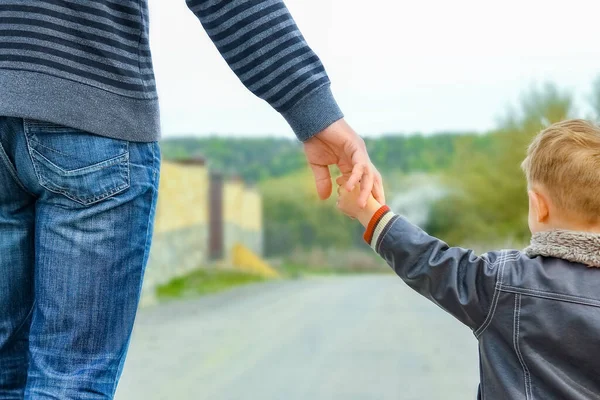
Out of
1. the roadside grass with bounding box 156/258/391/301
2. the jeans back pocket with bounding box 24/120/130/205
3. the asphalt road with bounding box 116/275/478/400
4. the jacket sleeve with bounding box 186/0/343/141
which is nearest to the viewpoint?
the jeans back pocket with bounding box 24/120/130/205

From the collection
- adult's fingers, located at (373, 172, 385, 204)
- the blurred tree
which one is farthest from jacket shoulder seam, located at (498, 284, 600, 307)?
the blurred tree

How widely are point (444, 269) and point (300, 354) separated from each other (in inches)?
131

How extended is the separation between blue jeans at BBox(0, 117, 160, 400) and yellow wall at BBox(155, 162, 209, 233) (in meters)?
11.6

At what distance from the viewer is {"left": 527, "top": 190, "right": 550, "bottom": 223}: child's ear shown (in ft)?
5.33

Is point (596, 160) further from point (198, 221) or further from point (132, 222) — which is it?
point (198, 221)

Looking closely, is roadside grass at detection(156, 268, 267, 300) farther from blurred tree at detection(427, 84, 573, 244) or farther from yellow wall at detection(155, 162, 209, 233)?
blurred tree at detection(427, 84, 573, 244)

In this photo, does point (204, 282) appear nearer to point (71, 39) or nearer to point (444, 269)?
point (444, 269)

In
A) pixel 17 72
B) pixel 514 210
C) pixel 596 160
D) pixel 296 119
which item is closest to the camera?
pixel 17 72

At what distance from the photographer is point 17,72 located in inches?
48.3

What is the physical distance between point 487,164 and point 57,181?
21645mm

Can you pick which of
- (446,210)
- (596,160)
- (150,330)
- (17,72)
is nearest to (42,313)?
(17,72)

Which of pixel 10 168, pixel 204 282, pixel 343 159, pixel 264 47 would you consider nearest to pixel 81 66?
pixel 10 168

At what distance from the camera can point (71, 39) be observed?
1.24m

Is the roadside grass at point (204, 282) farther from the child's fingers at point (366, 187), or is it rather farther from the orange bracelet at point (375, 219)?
the child's fingers at point (366, 187)
